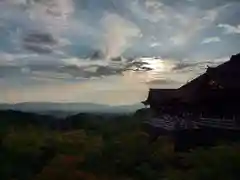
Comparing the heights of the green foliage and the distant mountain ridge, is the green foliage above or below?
below

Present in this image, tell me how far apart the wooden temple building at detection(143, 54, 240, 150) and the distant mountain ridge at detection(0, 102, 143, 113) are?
117 millimetres

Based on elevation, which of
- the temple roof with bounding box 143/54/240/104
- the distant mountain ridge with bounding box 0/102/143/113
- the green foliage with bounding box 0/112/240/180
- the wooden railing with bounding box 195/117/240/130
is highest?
the temple roof with bounding box 143/54/240/104

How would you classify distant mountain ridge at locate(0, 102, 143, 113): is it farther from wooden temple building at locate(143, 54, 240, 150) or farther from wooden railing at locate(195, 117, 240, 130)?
wooden railing at locate(195, 117, 240, 130)

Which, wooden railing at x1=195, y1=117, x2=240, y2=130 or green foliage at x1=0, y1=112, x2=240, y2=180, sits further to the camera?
wooden railing at x1=195, y1=117, x2=240, y2=130

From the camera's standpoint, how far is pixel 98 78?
2264 mm

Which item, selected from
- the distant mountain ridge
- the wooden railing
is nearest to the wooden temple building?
the wooden railing

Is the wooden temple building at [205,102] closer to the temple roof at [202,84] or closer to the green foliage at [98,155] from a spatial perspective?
the temple roof at [202,84]

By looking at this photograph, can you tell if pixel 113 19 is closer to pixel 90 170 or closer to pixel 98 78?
pixel 98 78

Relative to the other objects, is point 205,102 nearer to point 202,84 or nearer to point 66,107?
point 202,84

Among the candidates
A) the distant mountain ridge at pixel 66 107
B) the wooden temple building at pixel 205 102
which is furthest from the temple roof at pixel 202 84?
the distant mountain ridge at pixel 66 107

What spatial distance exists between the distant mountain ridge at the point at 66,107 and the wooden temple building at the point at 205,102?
117mm

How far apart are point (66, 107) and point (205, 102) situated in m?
0.71

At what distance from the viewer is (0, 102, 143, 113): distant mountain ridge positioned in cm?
218

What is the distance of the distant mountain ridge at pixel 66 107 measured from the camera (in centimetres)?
218
